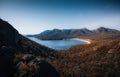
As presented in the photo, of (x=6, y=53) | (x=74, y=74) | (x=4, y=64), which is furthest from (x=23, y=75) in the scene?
(x=74, y=74)

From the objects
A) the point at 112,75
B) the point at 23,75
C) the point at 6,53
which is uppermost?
the point at 6,53

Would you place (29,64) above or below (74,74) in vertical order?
above

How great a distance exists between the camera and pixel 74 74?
2283cm

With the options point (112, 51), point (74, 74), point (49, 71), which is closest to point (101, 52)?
point (112, 51)

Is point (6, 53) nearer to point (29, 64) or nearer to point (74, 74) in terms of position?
point (29, 64)

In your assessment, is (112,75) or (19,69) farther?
(112,75)

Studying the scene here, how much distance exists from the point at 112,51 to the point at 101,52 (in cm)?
300

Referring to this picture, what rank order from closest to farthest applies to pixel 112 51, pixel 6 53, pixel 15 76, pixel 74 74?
1. pixel 15 76
2. pixel 6 53
3. pixel 74 74
4. pixel 112 51

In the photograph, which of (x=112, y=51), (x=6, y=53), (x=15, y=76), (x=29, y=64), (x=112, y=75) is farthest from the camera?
(x=112, y=51)

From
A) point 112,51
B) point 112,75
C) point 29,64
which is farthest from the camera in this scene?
point 112,51

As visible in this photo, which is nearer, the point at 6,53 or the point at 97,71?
the point at 6,53

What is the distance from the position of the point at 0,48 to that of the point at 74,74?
861 cm

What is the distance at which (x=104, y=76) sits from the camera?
24094 mm

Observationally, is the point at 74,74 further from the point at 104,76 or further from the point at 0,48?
the point at 0,48
